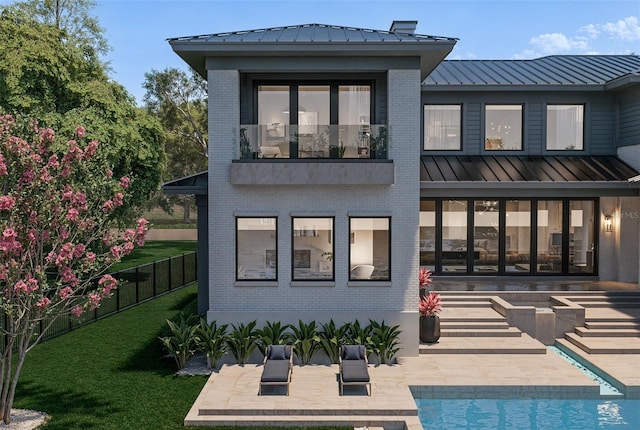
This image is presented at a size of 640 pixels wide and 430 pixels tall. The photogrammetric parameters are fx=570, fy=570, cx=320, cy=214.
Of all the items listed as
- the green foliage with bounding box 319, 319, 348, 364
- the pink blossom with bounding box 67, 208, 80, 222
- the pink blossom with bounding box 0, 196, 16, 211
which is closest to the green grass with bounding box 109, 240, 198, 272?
the green foliage with bounding box 319, 319, 348, 364

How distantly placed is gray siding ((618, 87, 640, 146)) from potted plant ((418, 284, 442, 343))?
1206cm

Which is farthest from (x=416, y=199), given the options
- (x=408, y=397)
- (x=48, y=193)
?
(x=48, y=193)

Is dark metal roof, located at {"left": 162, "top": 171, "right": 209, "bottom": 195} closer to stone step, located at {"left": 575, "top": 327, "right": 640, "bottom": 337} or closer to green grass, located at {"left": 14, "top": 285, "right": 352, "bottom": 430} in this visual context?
green grass, located at {"left": 14, "top": 285, "right": 352, "bottom": 430}

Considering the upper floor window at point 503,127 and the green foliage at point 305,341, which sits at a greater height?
the upper floor window at point 503,127

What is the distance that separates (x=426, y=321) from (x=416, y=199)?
12.7 ft

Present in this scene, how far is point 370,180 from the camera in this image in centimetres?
1603

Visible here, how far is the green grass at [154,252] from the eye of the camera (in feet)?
126

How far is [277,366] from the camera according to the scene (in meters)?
14.0

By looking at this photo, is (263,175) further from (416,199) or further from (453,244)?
(453,244)

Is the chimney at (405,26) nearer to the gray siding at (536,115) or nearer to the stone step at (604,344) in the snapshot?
the gray siding at (536,115)

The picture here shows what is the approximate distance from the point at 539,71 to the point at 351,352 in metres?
18.0

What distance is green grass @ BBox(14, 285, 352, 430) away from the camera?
40.5ft

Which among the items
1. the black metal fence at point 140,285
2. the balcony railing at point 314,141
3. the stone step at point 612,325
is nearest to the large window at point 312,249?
the balcony railing at point 314,141

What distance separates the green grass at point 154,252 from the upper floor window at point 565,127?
25.4m
